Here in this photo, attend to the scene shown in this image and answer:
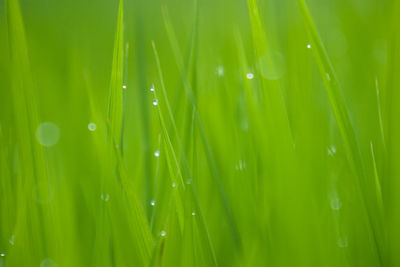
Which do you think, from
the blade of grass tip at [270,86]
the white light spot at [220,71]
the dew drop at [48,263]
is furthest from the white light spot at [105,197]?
the white light spot at [220,71]

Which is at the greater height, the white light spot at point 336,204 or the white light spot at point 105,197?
the white light spot at point 105,197

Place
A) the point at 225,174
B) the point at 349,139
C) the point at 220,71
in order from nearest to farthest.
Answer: the point at 349,139, the point at 225,174, the point at 220,71

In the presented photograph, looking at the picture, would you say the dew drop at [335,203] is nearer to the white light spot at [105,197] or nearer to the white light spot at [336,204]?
the white light spot at [336,204]

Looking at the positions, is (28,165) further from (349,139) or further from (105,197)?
(349,139)

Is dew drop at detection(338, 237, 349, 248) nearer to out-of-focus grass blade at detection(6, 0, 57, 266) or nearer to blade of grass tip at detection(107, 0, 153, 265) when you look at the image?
blade of grass tip at detection(107, 0, 153, 265)

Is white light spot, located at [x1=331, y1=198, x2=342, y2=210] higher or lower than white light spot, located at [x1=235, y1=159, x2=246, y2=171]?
above

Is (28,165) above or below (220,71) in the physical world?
below

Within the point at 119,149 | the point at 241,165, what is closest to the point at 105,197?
the point at 119,149

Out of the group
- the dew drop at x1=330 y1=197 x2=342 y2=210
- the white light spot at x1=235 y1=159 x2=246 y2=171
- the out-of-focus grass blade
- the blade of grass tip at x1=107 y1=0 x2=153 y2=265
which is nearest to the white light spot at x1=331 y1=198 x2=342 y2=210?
the dew drop at x1=330 y1=197 x2=342 y2=210

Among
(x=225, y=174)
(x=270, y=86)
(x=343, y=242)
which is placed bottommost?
(x=343, y=242)
